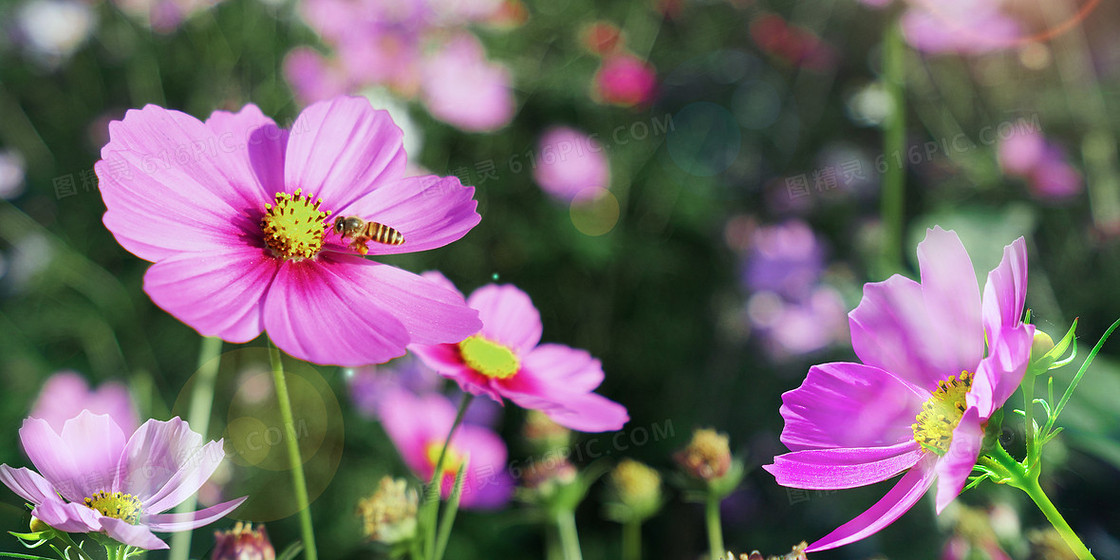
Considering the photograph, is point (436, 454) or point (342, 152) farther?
point (436, 454)

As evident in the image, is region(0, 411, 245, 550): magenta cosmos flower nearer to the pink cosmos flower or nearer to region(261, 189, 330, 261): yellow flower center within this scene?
region(261, 189, 330, 261): yellow flower center

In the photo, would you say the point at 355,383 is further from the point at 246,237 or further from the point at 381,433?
the point at 246,237

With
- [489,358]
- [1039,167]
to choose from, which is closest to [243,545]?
[489,358]

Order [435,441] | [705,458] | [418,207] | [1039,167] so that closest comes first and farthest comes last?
1. [418,207]
2. [705,458]
3. [435,441]
4. [1039,167]

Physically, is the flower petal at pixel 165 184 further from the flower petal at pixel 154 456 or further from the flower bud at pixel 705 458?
the flower bud at pixel 705 458

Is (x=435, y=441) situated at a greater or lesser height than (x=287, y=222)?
lesser

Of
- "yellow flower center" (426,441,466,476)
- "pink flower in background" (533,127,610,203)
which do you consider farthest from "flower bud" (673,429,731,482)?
"pink flower in background" (533,127,610,203)

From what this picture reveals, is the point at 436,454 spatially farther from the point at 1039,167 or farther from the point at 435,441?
the point at 1039,167

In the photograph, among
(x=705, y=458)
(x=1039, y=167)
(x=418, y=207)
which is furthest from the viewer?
(x=1039, y=167)
